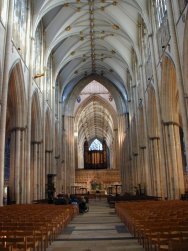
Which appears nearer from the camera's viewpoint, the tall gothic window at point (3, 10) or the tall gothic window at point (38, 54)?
the tall gothic window at point (3, 10)

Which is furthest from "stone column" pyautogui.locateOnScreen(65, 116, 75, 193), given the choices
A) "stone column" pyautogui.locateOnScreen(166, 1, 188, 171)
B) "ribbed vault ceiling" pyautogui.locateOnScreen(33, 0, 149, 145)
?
"stone column" pyautogui.locateOnScreen(166, 1, 188, 171)

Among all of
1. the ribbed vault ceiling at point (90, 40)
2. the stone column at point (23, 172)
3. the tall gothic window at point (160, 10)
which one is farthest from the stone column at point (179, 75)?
the stone column at point (23, 172)

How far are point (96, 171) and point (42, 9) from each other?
3085 cm

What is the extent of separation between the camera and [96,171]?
47.2m

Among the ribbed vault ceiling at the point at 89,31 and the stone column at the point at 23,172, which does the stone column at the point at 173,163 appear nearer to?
the ribbed vault ceiling at the point at 89,31

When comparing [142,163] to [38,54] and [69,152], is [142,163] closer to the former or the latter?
[38,54]

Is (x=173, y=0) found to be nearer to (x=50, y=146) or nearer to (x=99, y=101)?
(x=50, y=146)

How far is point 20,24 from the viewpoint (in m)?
18.8

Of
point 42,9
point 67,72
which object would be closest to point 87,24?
point 42,9

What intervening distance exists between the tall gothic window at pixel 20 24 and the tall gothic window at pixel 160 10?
360 inches

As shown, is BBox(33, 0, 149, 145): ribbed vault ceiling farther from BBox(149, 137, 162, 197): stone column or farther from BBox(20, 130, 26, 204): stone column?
BBox(20, 130, 26, 204): stone column

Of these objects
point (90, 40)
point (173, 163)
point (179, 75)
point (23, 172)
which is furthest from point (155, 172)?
point (90, 40)

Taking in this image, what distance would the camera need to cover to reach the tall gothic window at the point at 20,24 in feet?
58.2

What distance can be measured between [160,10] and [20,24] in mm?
9248
